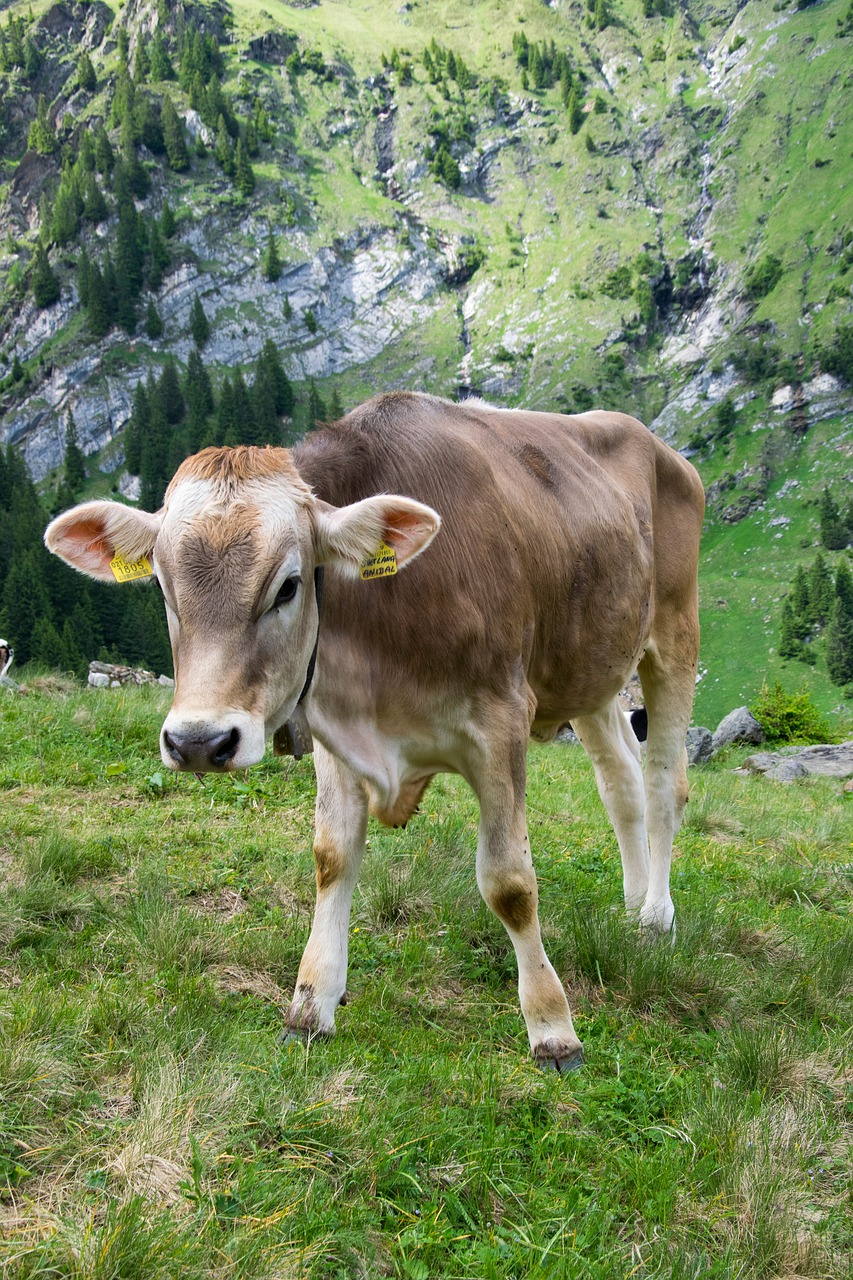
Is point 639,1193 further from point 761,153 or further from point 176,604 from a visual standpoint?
point 761,153

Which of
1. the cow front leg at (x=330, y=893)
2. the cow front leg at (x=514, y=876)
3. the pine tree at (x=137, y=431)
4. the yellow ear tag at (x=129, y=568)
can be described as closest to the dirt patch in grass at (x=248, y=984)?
the cow front leg at (x=330, y=893)

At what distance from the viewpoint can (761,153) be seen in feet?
603

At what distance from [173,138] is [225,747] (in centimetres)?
21601

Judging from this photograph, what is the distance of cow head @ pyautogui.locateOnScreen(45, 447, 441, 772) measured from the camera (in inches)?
117

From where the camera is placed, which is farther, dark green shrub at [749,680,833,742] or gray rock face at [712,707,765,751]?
dark green shrub at [749,680,833,742]

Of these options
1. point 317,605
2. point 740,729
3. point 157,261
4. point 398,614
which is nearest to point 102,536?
point 317,605

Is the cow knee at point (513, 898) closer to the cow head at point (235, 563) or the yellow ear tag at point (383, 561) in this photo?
the cow head at point (235, 563)

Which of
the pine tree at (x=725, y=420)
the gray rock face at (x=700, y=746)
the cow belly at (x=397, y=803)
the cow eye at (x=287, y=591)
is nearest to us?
the cow eye at (x=287, y=591)

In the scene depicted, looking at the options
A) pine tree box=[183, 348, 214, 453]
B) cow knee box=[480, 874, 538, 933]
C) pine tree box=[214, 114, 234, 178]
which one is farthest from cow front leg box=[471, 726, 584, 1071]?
pine tree box=[214, 114, 234, 178]

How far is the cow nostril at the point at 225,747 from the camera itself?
287cm

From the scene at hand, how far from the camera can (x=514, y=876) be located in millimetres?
4051

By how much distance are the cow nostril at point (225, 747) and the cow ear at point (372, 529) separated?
963mm

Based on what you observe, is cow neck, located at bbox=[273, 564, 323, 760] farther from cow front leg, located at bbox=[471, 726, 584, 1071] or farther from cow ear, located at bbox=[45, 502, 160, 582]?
cow front leg, located at bbox=[471, 726, 584, 1071]

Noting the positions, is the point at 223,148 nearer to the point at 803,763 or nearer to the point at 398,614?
the point at 803,763
